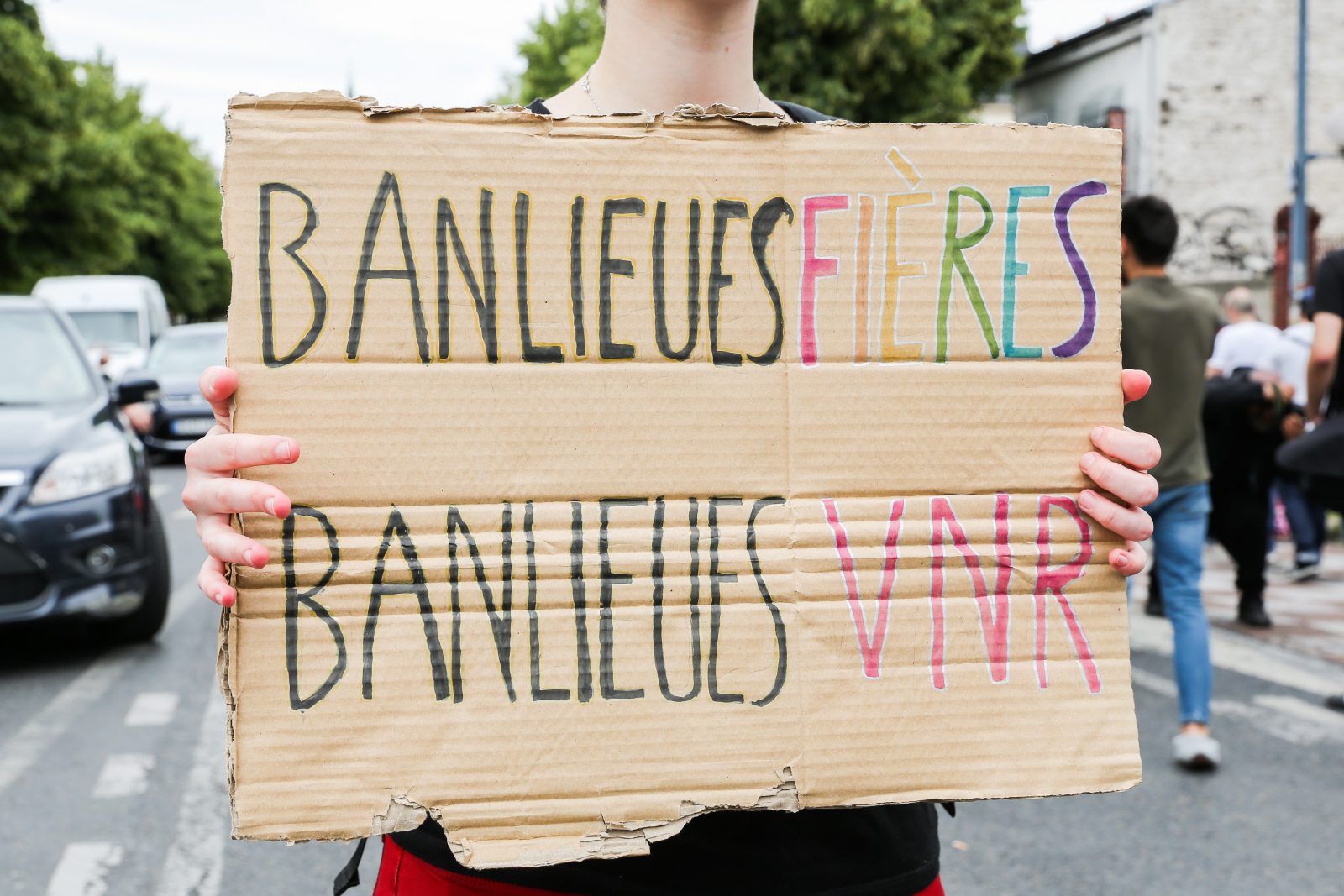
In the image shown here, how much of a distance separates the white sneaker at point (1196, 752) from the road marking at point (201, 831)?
3188 millimetres

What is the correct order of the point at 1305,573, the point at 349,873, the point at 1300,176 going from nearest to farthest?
the point at 349,873, the point at 1305,573, the point at 1300,176

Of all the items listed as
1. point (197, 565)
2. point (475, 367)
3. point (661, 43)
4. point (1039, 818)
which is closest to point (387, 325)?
point (475, 367)

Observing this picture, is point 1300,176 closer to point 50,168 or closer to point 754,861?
point 754,861

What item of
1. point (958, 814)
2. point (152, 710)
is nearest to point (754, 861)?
point (958, 814)

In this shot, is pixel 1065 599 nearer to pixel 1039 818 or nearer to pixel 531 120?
pixel 531 120

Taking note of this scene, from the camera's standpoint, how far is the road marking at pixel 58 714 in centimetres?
461

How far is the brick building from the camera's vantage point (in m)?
22.4

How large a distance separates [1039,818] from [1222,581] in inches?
212

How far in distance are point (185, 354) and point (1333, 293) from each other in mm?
14562

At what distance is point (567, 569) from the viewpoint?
4.68 feet

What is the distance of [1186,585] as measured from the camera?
15.5ft

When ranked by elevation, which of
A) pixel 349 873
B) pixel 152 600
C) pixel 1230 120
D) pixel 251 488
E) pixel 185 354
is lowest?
pixel 152 600

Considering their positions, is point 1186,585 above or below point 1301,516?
above

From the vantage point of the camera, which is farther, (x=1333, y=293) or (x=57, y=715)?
(x=57, y=715)
